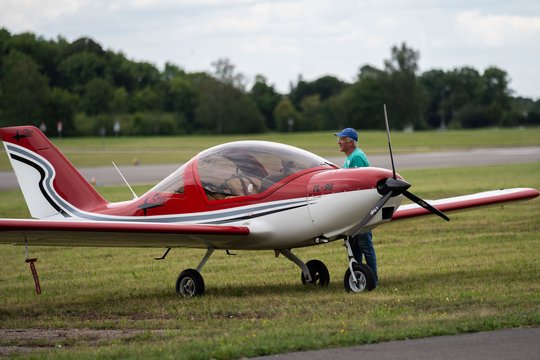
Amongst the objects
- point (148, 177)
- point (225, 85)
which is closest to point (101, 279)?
point (148, 177)

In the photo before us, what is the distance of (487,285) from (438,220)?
28.0 ft

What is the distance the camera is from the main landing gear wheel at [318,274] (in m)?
11.8

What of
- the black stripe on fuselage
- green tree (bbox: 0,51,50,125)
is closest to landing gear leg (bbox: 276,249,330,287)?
the black stripe on fuselage

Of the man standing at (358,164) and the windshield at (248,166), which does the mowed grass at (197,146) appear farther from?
the man standing at (358,164)

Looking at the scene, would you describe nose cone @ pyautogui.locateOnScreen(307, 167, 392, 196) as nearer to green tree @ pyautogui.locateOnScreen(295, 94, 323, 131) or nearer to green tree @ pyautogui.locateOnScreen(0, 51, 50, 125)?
green tree @ pyautogui.locateOnScreen(0, 51, 50, 125)

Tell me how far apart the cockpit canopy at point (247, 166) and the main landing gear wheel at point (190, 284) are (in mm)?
976

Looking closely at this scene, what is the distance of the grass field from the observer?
316 inches

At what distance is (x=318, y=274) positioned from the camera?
470 inches

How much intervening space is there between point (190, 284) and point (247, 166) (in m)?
1.64

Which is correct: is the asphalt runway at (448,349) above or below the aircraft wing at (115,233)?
below

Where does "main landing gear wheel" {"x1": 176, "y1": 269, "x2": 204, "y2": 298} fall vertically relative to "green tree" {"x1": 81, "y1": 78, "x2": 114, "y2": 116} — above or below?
below

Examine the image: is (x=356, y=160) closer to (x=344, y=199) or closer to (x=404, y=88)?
(x=344, y=199)

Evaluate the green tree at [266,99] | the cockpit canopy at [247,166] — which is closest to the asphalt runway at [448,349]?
the cockpit canopy at [247,166]

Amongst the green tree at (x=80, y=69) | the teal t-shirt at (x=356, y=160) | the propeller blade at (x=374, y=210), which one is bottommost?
the propeller blade at (x=374, y=210)
